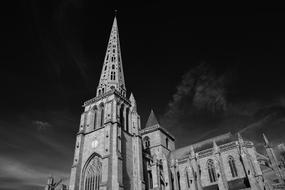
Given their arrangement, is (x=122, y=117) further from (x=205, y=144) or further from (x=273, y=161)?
(x=273, y=161)

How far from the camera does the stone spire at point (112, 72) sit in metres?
35.9

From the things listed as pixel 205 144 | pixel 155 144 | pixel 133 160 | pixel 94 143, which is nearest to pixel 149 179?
pixel 133 160

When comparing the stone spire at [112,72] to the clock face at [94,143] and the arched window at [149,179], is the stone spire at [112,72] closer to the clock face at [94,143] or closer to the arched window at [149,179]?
the clock face at [94,143]

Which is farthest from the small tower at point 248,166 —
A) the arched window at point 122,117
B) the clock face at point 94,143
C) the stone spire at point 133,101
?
the clock face at point 94,143

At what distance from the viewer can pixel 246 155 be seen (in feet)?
89.5

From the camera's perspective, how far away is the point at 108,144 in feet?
86.1

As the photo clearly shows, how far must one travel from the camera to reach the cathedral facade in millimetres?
25844

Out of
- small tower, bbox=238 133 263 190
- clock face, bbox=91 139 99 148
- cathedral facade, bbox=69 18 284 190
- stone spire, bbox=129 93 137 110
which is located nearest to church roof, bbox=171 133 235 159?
cathedral facade, bbox=69 18 284 190

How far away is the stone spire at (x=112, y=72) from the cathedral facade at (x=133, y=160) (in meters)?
0.17

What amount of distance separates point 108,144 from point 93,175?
449 cm

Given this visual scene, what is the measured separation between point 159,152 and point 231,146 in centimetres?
1314

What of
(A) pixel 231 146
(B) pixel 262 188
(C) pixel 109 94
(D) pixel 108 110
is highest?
(C) pixel 109 94

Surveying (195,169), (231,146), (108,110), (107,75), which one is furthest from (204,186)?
(107,75)

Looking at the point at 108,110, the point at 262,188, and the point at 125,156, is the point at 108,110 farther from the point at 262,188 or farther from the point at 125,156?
the point at 262,188
